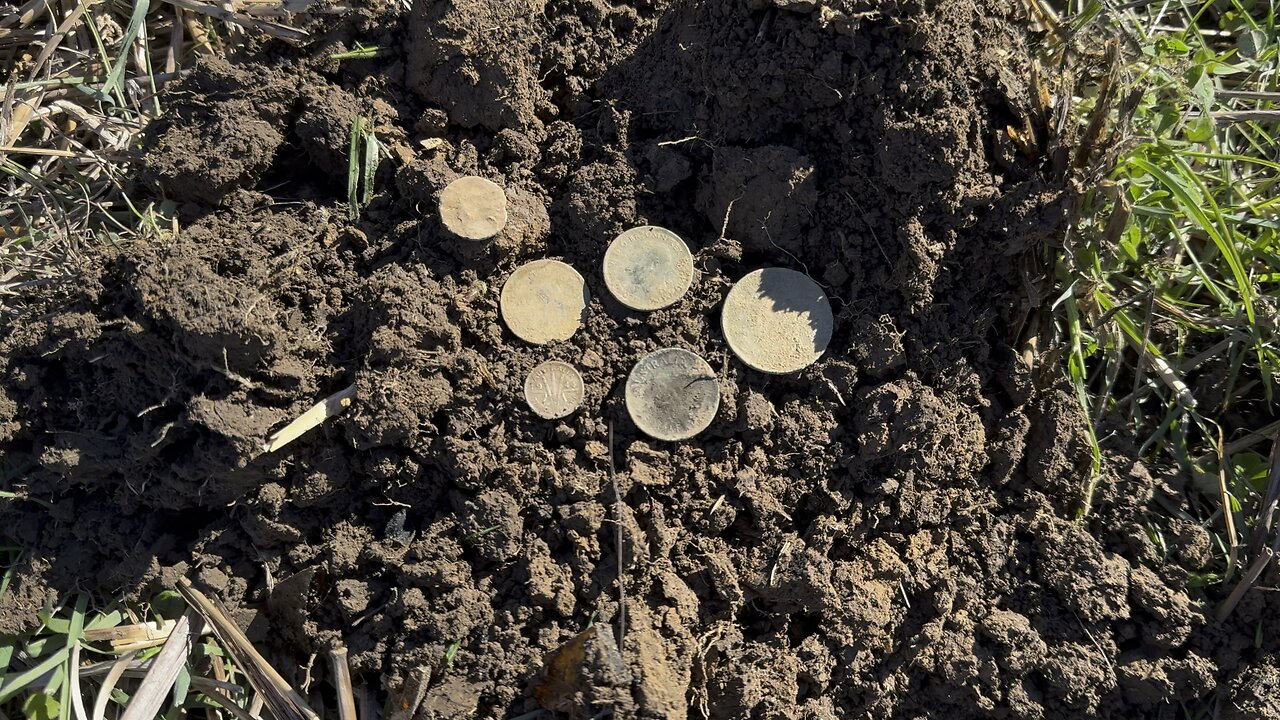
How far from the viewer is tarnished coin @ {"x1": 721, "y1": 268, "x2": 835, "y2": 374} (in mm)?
2260

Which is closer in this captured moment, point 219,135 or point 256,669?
point 256,669

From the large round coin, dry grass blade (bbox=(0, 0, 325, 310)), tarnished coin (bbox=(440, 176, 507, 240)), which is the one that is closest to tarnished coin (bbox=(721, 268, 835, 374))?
the large round coin

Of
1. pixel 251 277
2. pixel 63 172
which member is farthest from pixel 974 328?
pixel 63 172

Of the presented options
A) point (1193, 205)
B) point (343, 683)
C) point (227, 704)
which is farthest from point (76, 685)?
point (1193, 205)

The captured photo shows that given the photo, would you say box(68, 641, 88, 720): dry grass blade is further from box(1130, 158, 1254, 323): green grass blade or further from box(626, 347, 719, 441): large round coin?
box(1130, 158, 1254, 323): green grass blade

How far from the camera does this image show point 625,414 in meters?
2.23

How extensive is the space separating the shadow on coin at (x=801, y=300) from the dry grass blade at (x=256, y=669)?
1574mm

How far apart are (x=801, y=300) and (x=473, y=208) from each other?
89 centimetres

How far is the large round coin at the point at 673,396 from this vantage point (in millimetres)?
2229

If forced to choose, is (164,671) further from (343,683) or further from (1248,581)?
(1248,581)

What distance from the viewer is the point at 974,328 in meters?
2.31

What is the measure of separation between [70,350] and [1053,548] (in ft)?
8.55

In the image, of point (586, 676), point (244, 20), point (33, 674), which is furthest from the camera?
point (244, 20)

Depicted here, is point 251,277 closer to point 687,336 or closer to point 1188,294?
point 687,336
